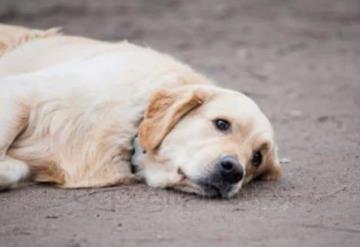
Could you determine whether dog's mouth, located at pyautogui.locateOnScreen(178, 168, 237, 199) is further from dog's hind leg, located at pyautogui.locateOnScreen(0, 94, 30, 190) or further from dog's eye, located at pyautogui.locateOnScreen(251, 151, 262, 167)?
dog's hind leg, located at pyautogui.locateOnScreen(0, 94, 30, 190)

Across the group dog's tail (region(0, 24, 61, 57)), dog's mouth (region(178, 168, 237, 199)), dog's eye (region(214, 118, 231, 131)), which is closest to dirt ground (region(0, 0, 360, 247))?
dog's mouth (region(178, 168, 237, 199))

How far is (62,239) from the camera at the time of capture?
4.45 metres

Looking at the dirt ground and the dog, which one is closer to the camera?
the dirt ground

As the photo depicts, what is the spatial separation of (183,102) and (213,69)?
467cm

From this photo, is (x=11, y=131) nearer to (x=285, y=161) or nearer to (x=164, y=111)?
(x=164, y=111)

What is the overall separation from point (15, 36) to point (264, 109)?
102 inches

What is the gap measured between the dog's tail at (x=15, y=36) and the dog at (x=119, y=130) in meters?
1.27

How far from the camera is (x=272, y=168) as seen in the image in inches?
224

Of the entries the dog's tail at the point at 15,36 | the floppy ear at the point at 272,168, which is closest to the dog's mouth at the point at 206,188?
the floppy ear at the point at 272,168

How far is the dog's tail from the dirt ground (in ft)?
5.78

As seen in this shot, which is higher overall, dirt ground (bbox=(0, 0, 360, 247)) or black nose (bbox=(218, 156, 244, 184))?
black nose (bbox=(218, 156, 244, 184))

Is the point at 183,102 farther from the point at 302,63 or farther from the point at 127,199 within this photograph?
the point at 302,63

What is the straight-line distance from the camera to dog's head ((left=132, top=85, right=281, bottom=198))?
512cm

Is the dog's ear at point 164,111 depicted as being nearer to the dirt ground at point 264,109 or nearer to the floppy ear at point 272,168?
the dirt ground at point 264,109
